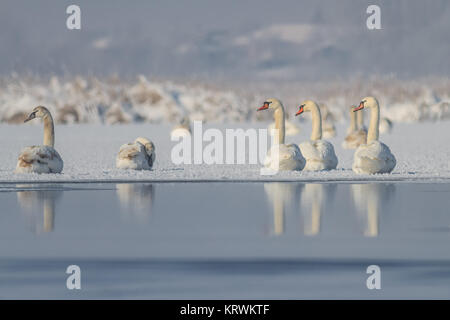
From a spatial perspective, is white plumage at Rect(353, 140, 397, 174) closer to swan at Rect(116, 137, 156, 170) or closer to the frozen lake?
the frozen lake

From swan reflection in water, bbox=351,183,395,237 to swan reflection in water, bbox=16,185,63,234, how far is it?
3423 millimetres

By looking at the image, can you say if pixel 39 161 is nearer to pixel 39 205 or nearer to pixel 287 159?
pixel 287 159

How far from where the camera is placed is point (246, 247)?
35.0 feet

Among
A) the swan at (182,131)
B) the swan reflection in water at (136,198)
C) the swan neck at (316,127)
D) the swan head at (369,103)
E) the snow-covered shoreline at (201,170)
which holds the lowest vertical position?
the swan reflection in water at (136,198)

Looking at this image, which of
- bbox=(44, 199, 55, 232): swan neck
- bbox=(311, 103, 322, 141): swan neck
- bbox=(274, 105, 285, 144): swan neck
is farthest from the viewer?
bbox=(311, 103, 322, 141): swan neck

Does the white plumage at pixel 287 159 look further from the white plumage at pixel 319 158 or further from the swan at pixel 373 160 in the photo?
the swan at pixel 373 160

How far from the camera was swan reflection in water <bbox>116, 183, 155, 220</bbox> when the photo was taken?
1353cm

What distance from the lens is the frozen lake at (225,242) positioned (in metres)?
8.83

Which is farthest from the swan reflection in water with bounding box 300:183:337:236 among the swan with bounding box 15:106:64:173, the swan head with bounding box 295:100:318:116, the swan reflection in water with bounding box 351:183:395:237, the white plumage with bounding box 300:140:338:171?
the swan head with bounding box 295:100:318:116

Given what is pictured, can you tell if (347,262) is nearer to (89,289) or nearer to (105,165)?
(89,289)

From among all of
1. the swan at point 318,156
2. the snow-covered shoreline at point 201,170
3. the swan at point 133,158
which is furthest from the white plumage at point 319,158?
the swan at point 133,158

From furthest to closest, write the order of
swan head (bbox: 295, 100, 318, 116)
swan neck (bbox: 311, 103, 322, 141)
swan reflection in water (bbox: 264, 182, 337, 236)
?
swan head (bbox: 295, 100, 318, 116), swan neck (bbox: 311, 103, 322, 141), swan reflection in water (bbox: 264, 182, 337, 236)

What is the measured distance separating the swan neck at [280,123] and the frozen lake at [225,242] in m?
5.64

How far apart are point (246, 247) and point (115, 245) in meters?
1.26
